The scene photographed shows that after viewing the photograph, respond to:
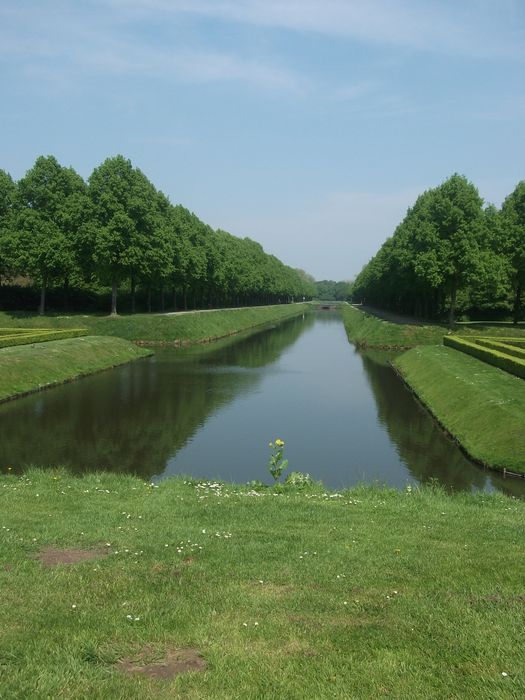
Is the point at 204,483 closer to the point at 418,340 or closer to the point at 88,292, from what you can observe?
the point at 418,340

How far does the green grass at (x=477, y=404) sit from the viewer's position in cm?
2325

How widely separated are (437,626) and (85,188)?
75127 millimetres

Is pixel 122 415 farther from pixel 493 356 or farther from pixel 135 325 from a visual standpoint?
pixel 135 325

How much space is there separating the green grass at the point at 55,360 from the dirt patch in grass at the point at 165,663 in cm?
3106

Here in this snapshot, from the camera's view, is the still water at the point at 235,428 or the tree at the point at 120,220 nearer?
the still water at the point at 235,428

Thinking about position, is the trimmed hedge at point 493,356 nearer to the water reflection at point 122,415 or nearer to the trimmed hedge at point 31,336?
the water reflection at point 122,415

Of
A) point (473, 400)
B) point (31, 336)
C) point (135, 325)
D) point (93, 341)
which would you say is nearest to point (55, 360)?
point (31, 336)

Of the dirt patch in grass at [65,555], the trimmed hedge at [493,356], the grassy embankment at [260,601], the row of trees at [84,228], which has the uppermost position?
the row of trees at [84,228]

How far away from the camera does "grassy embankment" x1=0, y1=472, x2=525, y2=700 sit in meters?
6.37

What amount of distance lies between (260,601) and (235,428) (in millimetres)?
20143

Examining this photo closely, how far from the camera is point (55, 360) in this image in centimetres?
4459

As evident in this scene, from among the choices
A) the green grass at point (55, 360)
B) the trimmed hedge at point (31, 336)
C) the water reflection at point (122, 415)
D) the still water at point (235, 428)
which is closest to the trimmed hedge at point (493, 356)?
the still water at point (235, 428)

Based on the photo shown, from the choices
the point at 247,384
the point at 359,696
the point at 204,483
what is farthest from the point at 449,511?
the point at 247,384

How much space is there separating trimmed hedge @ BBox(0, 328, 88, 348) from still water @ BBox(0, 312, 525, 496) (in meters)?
7.96
